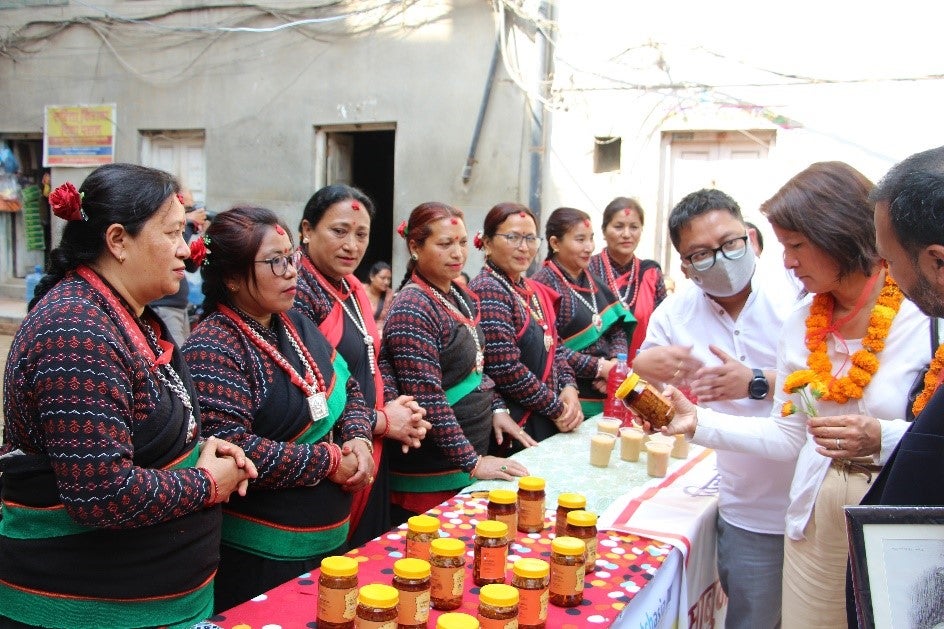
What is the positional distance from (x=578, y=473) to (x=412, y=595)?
1418 millimetres

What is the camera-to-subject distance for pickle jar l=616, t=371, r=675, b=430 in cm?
228

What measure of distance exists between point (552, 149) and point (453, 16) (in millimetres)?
1703

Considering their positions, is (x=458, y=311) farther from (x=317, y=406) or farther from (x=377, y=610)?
(x=377, y=610)

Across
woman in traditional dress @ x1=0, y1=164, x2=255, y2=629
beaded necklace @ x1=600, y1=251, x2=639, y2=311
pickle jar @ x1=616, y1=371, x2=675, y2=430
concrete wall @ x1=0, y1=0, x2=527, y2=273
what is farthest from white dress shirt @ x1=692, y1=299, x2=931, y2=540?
concrete wall @ x1=0, y1=0, x2=527, y2=273

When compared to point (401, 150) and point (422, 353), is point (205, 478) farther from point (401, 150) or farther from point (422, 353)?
point (401, 150)

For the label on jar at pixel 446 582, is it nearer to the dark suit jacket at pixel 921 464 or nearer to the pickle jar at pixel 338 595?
the pickle jar at pixel 338 595

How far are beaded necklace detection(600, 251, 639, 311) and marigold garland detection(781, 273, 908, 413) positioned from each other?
282cm

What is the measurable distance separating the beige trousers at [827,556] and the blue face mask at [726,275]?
0.76 metres

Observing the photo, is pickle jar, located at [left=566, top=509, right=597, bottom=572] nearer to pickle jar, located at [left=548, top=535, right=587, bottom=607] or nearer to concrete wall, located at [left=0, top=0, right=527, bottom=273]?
pickle jar, located at [left=548, top=535, right=587, bottom=607]

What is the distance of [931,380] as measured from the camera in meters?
1.83

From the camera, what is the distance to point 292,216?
9.00 metres

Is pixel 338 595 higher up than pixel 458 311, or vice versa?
pixel 458 311

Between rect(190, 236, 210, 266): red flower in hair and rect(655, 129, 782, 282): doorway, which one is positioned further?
rect(655, 129, 782, 282): doorway

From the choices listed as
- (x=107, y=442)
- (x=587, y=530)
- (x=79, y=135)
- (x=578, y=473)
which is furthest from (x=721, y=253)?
(x=79, y=135)
